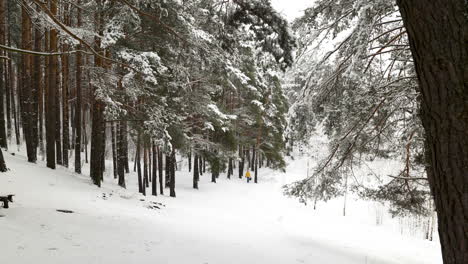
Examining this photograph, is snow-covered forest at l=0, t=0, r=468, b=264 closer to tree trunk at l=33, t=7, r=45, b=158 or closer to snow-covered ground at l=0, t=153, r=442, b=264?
snow-covered ground at l=0, t=153, r=442, b=264

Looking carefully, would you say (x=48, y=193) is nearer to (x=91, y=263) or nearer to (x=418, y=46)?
(x=91, y=263)

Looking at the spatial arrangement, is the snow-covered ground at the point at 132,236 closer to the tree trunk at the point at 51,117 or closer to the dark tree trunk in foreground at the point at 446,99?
the tree trunk at the point at 51,117

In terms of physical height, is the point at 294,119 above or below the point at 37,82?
below

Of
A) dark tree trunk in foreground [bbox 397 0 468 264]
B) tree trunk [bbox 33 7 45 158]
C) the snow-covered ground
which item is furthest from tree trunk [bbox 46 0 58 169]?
dark tree trunk in foreground [bbox 397 0 468 264]

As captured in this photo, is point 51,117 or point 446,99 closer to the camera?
point 446,99

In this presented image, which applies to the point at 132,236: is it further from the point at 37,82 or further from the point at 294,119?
the point at 37,82

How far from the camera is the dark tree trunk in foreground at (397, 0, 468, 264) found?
145cm

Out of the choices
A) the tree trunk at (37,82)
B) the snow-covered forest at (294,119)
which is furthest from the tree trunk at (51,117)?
the tree trunk at (37,82)

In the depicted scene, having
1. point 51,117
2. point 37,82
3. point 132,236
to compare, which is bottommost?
point 132,236

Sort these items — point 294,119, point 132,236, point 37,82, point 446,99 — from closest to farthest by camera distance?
point 446,99
point 132,236
point 294,119
point 37,82

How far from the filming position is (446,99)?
1.50 m

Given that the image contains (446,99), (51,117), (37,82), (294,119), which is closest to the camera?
(446,99)

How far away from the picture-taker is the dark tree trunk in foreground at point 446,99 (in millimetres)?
1449

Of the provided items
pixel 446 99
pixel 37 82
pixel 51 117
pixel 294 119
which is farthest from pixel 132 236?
pixel 37 82
